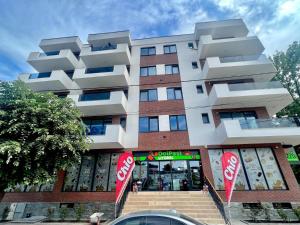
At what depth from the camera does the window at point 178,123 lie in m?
14.1

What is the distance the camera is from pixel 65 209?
1173 centimetres

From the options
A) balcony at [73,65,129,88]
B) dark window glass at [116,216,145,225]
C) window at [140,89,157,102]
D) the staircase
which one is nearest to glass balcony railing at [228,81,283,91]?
window at [140,89,157,102]

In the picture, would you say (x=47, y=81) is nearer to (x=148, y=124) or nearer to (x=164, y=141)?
(x=148, y=124)

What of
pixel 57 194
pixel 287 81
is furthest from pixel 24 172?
pixel 287 81

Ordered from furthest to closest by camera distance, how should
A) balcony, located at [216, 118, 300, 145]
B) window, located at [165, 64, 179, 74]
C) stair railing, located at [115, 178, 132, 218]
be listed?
window, located at [165, 64, 179, 74] < balcony, located at [216, 118, 300, 145] < stair railing, located at [115, 178, 132, 218]

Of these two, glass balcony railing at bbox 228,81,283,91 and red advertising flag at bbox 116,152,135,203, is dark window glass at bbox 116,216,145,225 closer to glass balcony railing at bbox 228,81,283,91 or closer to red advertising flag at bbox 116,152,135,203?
red advertising flag at bbox 116,152,135,203

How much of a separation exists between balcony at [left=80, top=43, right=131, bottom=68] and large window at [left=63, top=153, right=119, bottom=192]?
9.21 m

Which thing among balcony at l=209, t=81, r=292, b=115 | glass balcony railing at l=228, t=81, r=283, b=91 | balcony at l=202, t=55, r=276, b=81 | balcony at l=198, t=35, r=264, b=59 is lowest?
balcony at l=209, t=81, r=292, b=115

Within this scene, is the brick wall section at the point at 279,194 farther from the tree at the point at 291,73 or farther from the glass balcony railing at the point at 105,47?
the glass balcony railing at the point at 105,47

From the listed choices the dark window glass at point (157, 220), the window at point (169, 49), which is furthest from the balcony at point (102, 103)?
the dark window glass at point (157, 220)

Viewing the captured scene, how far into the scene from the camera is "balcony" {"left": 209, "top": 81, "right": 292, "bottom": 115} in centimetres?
1281

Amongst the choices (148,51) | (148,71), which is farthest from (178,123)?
(148,51)

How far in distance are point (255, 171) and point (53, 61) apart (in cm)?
2016

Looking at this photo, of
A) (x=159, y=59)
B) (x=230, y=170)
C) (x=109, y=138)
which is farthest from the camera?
(x=159, y=59)
